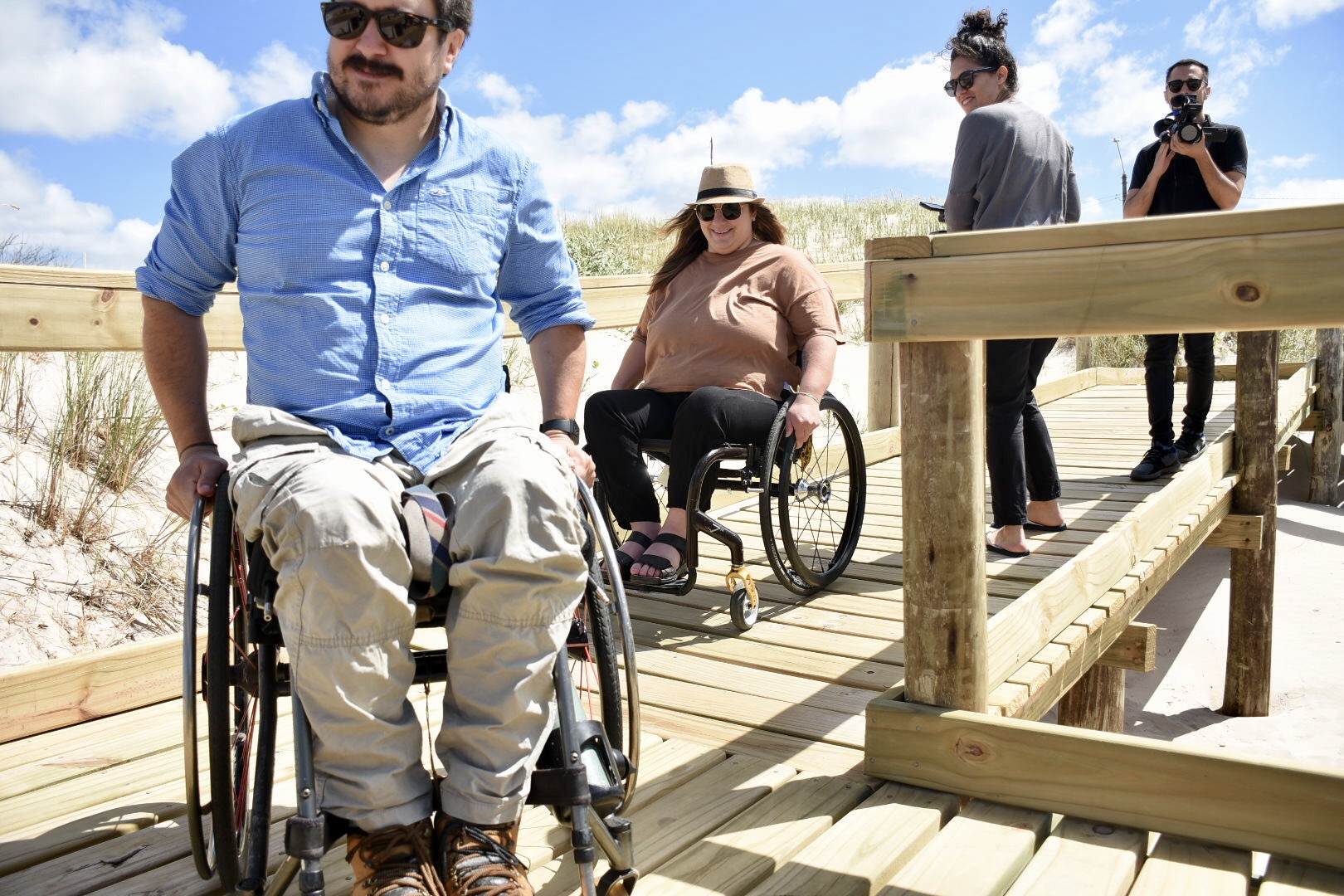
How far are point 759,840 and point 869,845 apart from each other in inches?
7.0

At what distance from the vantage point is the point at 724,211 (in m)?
3.29

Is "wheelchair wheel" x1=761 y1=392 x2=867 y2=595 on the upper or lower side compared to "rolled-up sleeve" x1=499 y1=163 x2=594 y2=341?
lower

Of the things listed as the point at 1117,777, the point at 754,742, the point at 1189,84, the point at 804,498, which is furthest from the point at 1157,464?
the point at 1117,777

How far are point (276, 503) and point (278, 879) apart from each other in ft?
1.59

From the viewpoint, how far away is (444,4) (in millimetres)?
1732

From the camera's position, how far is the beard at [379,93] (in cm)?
172

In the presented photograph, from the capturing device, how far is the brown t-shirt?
3156 mm

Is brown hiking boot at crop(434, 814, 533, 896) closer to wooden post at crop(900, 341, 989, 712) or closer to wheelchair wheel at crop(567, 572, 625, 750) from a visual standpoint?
wheelchair wheel at crop(567, 572, 625, 750)

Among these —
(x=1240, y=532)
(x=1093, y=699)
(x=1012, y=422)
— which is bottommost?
(x=1093, y=699)

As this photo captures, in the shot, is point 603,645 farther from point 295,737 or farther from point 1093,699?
point 1093,699

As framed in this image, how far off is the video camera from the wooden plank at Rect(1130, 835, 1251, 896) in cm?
301

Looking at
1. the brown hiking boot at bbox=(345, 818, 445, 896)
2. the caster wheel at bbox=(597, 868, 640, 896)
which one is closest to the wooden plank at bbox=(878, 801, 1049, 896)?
the caster wheel at bbox=(597, 868, 640, 896)

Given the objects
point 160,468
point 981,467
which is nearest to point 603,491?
point 981,467

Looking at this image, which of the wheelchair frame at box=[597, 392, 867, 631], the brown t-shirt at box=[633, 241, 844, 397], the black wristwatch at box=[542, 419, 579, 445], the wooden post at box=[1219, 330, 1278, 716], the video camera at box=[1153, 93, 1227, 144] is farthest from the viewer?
the wooden post at box=[1219, 330, 1278, 716]
